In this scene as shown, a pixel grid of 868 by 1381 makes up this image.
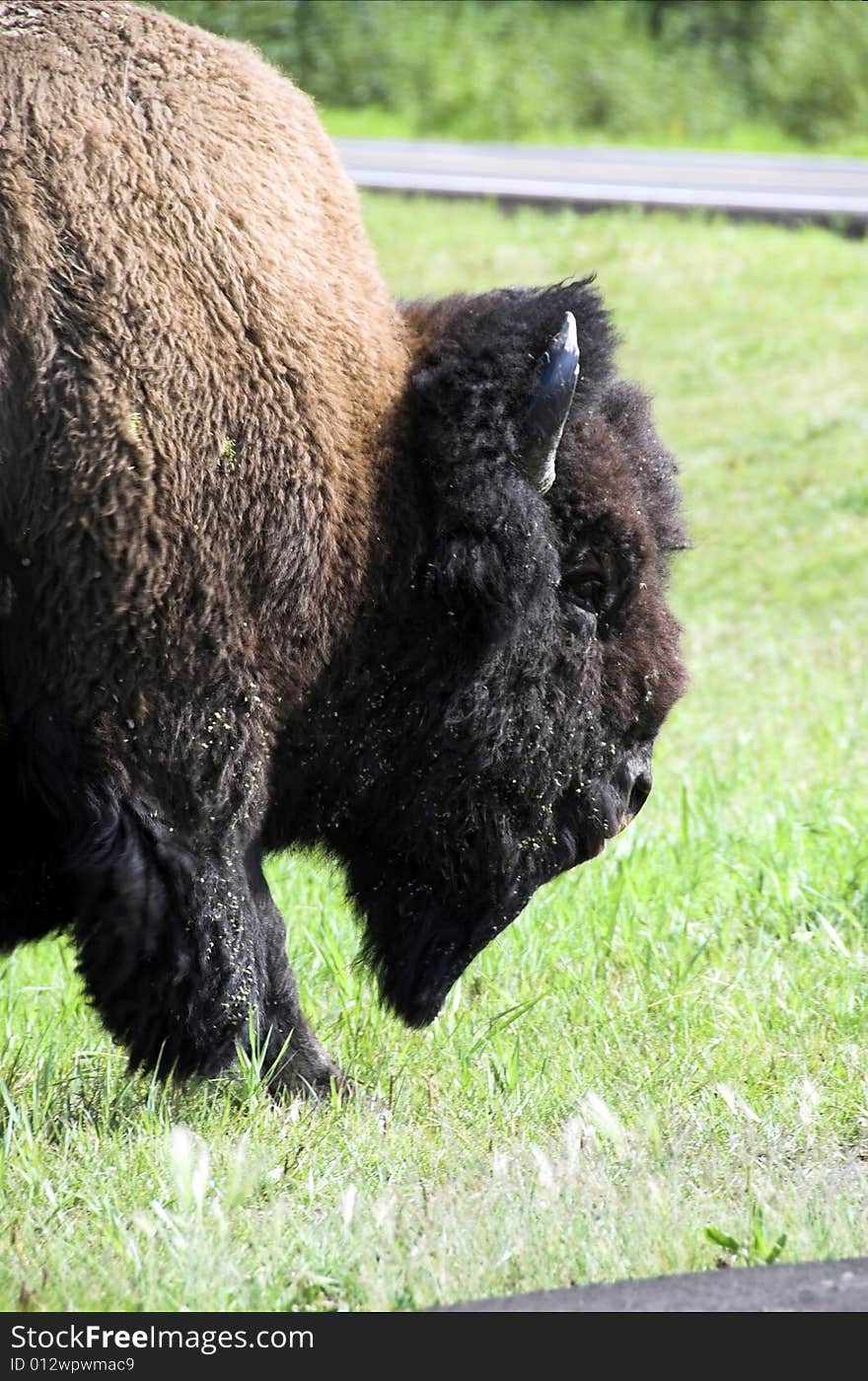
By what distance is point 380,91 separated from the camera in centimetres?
2170

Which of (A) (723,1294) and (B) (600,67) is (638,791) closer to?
(A) (723,1294)

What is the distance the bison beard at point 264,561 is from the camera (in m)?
3.29

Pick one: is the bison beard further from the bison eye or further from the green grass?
the green grass

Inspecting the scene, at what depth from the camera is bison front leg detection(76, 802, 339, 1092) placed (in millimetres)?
3469

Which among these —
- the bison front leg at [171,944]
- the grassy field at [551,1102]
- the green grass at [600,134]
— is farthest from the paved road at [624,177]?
the bison front leg at [171,944]

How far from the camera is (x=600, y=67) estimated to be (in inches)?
891

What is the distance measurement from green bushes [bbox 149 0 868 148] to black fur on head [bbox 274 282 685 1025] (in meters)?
16.6

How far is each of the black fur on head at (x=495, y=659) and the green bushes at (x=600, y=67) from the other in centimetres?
1662

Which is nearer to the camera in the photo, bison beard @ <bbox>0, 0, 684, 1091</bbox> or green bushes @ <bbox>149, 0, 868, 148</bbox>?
bison beard @ <bbox>0, 0, 684, 1091</bbox>

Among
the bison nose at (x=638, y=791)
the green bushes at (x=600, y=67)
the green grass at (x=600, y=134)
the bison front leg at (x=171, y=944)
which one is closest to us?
the bison front leg at (x=171, y=944)

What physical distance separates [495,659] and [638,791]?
597 millimetres

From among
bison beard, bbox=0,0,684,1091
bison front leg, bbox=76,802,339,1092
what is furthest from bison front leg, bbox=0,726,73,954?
bison front leg, bbox=76,802,339,1092

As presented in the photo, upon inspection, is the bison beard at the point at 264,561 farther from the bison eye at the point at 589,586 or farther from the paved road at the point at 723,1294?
the paved road at the point at 723,1294
